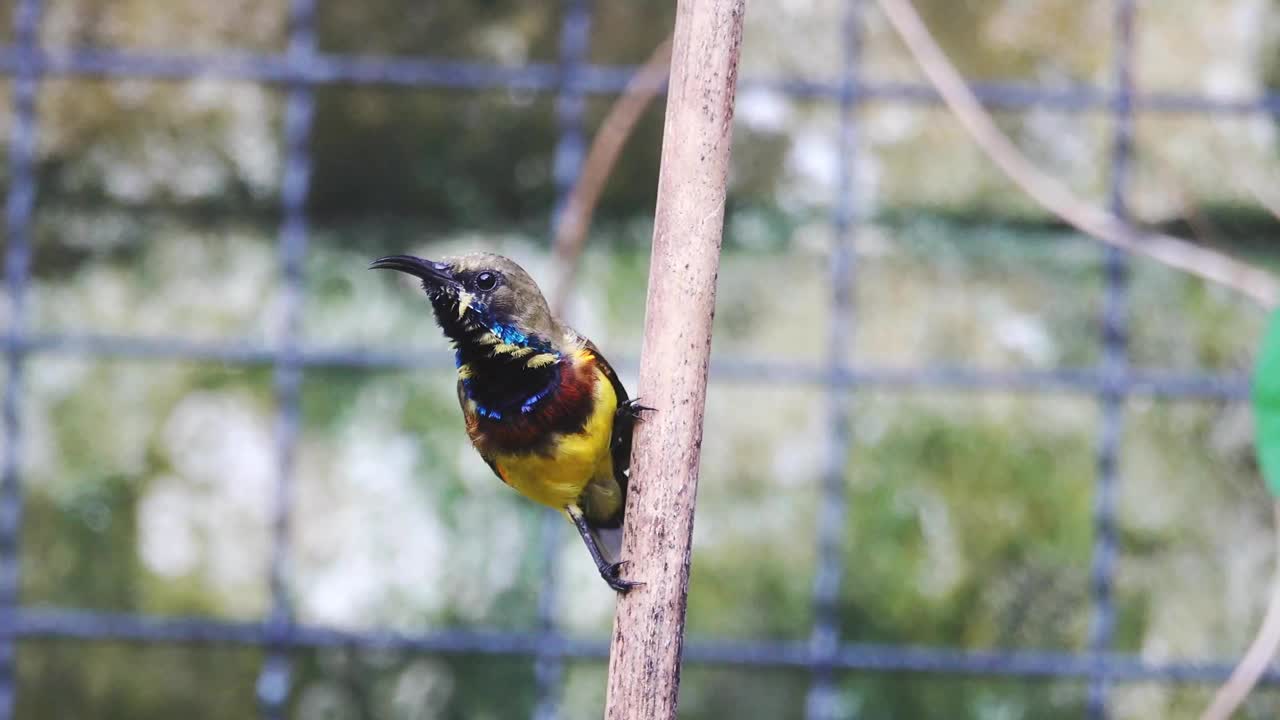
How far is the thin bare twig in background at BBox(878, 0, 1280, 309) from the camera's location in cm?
212

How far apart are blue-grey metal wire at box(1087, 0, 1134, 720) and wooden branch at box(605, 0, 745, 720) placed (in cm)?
153

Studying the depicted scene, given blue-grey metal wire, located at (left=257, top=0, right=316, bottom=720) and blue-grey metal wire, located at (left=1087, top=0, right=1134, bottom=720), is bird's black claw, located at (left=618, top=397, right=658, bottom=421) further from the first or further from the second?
blue-grey metal wire, located at (left=1087, top=0, right=1134, bottom=720)

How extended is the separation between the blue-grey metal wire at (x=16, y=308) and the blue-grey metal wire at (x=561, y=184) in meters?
0.87

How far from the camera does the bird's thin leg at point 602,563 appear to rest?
934 mm

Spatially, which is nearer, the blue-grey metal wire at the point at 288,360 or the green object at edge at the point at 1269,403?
the green object at edge at the point at 1269,403

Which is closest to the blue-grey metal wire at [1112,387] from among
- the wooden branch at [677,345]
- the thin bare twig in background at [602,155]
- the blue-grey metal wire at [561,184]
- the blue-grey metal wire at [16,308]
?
the thin bare twig in background at [602,155]

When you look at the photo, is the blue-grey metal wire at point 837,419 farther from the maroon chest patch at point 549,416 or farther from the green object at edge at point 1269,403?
the maroon chest patch at point 549,416

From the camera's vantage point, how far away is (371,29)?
7.84 ft

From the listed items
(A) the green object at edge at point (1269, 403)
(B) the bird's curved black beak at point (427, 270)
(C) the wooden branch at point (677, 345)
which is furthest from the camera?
(A) the green object at edge at point (1269, 403)

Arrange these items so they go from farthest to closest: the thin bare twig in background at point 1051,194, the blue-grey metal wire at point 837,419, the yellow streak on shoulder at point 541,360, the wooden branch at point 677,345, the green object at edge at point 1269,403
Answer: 1. the blue-grey metal wire at point 837,419
2. the thin bare twig in background at point 1051,194
3. the green object at edge at point 1269,403
4. the yellow streak on shoulder at point 541,360
5. the wooden branch at point 677,345

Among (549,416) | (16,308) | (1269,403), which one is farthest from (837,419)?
(16,308)

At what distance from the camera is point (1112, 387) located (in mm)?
→ 2260

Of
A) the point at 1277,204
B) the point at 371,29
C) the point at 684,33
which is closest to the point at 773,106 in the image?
the point at 371,29

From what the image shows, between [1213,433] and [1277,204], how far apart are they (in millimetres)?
393
